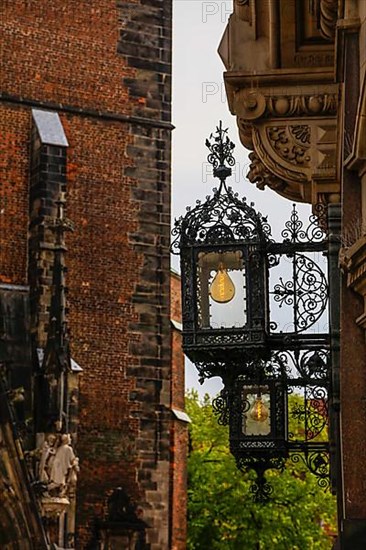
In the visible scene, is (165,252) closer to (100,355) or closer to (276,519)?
(100,355)

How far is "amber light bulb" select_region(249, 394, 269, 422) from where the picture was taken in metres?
12.1

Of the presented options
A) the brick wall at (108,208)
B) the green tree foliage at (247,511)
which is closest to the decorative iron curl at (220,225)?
the brick wall at (108,208)

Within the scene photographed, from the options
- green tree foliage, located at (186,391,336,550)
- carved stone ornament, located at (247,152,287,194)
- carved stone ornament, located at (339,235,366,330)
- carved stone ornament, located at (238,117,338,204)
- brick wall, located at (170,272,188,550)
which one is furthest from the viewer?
green tree foliage, located at (186,391,336,550)

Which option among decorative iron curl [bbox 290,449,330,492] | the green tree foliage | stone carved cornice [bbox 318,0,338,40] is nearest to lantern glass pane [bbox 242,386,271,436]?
decorative iron curl [bbox 290,449,330,492]

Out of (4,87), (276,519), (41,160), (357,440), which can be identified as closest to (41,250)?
(41,160)

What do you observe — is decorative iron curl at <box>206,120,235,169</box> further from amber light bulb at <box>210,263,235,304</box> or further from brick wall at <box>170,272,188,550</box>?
brick wall at <box>170,272,188,550</box>

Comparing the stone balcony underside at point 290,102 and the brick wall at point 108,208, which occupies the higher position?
the brick wall at point 108,208

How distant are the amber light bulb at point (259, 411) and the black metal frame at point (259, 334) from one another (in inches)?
2.7

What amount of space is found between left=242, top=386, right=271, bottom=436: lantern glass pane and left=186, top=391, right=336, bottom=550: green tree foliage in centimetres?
2776

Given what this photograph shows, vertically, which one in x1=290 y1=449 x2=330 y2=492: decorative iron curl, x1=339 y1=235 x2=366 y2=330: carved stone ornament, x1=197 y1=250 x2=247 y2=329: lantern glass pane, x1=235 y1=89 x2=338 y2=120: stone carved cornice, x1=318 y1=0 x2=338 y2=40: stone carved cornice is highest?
x1=318 y1=0 x2=338 y2=40: stone carved cornice

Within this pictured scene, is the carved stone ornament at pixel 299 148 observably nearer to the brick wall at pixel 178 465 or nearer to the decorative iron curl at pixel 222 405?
the decorative iron curl at pixel 222 405

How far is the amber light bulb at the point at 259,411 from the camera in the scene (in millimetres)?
12141

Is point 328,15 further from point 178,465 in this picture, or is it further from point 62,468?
point 178,465

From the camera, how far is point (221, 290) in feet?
36.5
